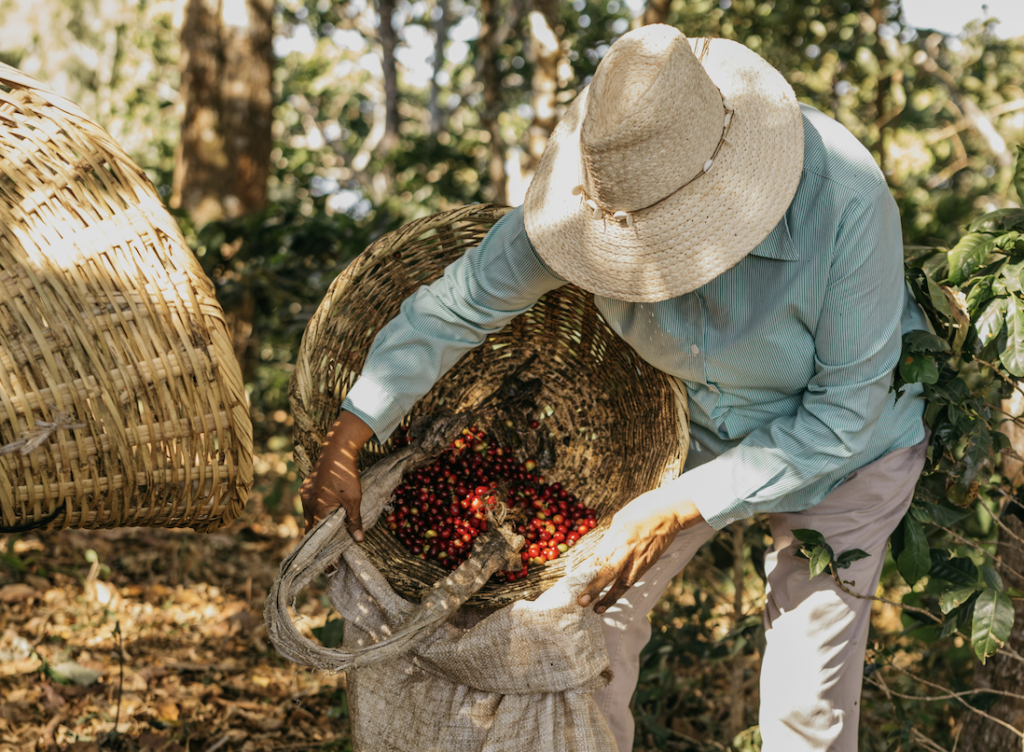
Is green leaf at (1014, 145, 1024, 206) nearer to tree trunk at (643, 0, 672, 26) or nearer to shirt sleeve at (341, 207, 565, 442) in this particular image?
shirt sleeve at (341, 207, 565, 442)

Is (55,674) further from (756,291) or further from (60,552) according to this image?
(756,291)

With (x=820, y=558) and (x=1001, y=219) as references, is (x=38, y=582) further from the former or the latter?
(x=1001, y=219)

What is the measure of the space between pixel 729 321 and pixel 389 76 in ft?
21.6

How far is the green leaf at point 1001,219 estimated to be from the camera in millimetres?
1646

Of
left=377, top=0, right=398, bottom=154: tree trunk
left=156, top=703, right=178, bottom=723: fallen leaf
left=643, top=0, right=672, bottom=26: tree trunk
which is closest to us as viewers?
left=156, top=703, right=178, bottom=723: fallen leaf

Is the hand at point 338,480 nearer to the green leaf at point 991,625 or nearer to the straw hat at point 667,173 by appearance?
the straw hat at point 667,173

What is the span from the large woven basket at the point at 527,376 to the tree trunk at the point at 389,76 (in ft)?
18.2

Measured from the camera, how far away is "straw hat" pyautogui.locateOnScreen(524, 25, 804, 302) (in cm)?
120

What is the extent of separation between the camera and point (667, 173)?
4.02 feet

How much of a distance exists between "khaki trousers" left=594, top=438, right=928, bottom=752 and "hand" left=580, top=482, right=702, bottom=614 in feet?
0.98

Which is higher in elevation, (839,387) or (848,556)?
(839,387)

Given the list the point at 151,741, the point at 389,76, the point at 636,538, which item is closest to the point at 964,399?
the point at 636,538

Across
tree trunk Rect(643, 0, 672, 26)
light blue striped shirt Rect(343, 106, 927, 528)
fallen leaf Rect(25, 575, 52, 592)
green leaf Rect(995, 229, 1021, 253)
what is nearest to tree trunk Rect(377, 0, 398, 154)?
tree trunk Rect(643, 0, 672, 26)

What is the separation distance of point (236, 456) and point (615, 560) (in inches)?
26.7
